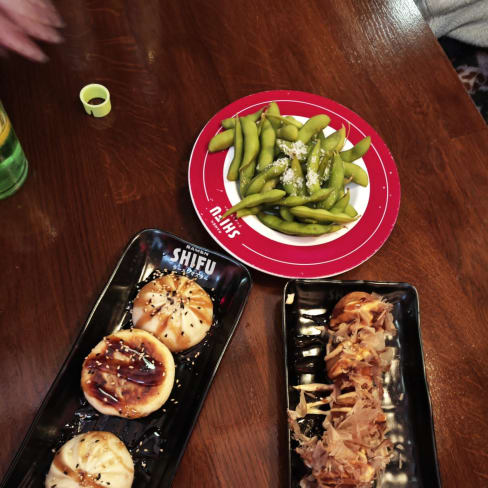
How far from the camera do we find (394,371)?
147 cm

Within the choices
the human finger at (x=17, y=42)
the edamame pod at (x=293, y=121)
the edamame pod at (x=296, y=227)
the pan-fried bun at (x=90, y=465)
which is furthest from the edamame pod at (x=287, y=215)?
the human finger at (x=17, y=42)

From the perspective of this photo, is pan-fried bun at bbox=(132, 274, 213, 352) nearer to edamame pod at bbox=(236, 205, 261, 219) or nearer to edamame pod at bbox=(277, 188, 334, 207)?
edamame pod at bbox=(236, 205, 261, 219)

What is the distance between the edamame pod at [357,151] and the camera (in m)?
1.73

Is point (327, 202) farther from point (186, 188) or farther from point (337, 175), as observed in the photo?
point (186, 188)

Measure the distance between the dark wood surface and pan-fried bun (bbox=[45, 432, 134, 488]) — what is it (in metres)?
0.16

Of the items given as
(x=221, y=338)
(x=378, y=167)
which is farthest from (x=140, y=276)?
(x=378, y=167)

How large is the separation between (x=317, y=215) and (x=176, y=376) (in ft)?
2.23

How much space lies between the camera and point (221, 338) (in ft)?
4.85

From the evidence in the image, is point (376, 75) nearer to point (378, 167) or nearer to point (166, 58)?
point (378, 167)

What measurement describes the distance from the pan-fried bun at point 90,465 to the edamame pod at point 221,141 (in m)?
1.01

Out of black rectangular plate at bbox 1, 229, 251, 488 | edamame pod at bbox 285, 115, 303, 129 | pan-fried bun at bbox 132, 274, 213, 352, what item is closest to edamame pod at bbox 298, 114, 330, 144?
edamame pod at bbox 285, 115, 303, 129

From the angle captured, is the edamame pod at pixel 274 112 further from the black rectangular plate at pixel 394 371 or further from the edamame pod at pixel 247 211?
the black rectangular plate at pixel 394 371

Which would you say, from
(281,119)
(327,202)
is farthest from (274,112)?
(327,202)

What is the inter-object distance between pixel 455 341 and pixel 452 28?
1.83 metres
